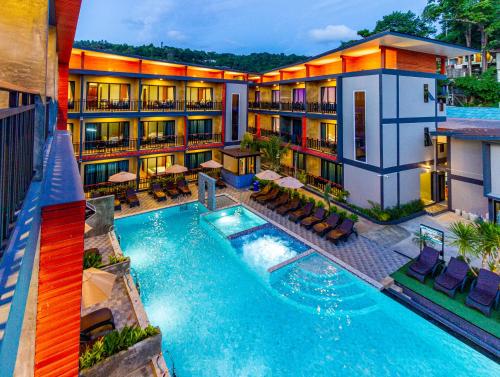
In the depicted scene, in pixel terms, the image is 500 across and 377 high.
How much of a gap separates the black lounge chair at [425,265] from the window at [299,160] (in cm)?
1575

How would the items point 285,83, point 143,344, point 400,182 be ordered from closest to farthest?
point 143,344, point 400,182, point 285,83

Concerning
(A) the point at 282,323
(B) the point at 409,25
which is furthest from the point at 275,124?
(B) the point at 409,25

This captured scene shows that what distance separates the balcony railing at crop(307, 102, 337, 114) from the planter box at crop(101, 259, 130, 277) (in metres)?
18.2

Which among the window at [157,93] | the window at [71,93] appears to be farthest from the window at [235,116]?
the window at [71,93]

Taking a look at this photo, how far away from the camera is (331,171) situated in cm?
2409

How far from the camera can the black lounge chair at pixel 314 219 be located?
1797cm

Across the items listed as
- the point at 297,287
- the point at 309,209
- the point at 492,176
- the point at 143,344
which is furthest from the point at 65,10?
the point at 492,176

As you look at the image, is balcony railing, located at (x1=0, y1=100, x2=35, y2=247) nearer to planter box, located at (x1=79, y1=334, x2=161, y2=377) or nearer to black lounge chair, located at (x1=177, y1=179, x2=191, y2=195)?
planter box, located at (x1=79, y1=334, x2=161, y2=377)

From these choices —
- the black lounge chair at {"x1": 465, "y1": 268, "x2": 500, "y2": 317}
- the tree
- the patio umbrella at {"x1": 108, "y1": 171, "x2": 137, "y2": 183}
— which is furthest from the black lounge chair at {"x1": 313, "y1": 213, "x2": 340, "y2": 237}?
A: the tree

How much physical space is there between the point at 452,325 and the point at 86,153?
24.2 m

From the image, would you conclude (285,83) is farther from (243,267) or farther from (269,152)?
(243,267)

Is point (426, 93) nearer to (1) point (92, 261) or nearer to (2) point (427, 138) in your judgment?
(2) point (427, 138)

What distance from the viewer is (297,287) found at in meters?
12.8

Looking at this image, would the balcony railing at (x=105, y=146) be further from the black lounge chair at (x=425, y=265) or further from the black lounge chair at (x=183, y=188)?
the black lounge chair at (x=425, y=265)
